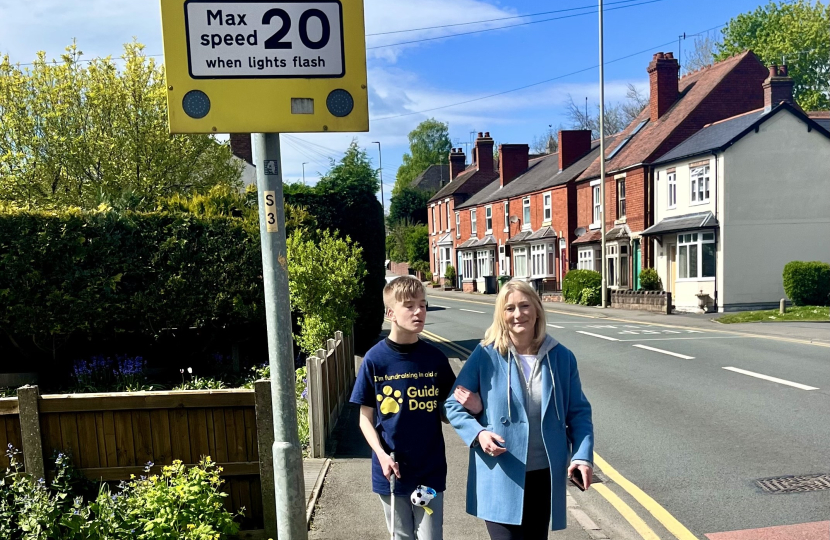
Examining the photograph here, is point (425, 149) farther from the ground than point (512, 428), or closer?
farther from the ground

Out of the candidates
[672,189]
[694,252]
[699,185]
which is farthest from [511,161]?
[694,252]

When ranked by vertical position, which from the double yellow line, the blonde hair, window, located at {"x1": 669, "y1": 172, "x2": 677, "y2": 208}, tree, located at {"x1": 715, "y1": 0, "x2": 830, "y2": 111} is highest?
tree, located at {"x1": 715, "y1": 0, "x2": 830, "y2": 111}

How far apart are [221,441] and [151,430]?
1.56ft

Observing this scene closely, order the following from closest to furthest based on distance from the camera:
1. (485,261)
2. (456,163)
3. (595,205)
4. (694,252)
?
(694,252), (595,205), (485,261), (456,163)

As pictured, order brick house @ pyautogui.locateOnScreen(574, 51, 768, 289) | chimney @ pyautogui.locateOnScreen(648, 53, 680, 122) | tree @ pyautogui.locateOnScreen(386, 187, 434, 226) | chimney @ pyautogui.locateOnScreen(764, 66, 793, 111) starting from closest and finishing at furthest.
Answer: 1. chimney @ pyautogui.locateOnScreen(764, 66, 793, 111)
2. brick house @ pyautogui.locateOnScreen(574, 51, 768, 289)
3. chimney @ pyautogui.locateOnScreen(648, 53, 680, 122)
4. tree @ pyautogui.locateOnScreen(386, 187, 434, 226)

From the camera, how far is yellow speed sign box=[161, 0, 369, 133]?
3098mm

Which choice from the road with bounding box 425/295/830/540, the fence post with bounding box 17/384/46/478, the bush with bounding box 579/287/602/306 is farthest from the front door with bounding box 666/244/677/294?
the fence post with bounding box 17/384/46/478

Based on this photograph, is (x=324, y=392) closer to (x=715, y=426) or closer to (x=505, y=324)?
(x=505, y=324)

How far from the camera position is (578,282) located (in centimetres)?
3183

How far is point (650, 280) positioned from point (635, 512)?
24843 millimetres

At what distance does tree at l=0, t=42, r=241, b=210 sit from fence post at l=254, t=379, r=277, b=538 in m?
12.6

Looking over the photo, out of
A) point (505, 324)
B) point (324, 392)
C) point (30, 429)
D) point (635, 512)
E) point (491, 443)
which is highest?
point (505, 324)

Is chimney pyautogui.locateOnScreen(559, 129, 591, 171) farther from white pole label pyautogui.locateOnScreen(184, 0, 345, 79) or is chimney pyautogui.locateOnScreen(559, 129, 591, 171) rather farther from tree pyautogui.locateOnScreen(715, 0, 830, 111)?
white pole label pyautogui.locateOnScreen(184, 0, 345, 79)

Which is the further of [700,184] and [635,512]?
[700,184]
